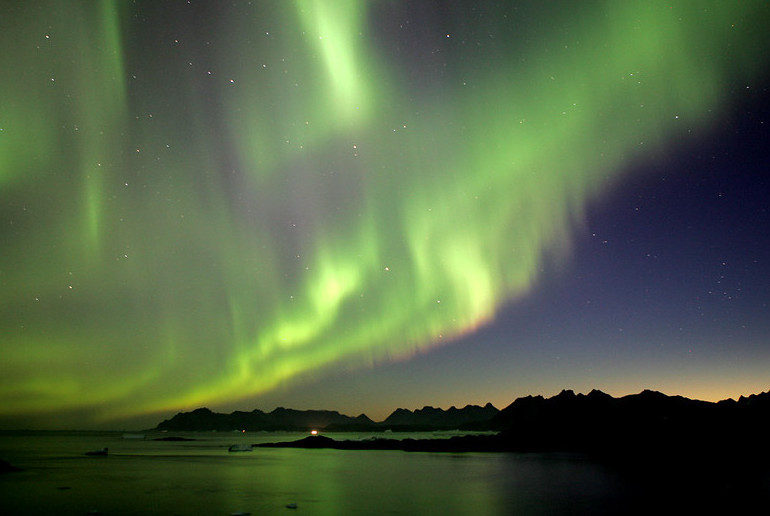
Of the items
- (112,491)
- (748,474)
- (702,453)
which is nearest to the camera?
(112,491)

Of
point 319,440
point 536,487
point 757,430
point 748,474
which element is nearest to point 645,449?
point 757,430

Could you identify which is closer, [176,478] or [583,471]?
[176,478]

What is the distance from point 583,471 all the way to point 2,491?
2051 inches

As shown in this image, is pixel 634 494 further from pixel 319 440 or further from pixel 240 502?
pixel 319 440

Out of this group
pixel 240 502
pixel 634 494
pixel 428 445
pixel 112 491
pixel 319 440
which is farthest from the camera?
pixel 319 440

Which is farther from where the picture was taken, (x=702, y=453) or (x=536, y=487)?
(x=702, y=453)

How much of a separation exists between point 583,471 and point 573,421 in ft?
217

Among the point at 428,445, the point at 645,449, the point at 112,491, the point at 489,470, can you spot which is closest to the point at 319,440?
the point at 428,445

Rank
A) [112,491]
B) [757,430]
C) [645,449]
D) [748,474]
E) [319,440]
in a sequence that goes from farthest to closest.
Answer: [319,440]
[645,449]
[757,430]
[748,474]
[112,491]

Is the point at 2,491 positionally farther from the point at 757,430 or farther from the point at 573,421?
the point at 573,421

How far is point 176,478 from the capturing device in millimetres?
53594

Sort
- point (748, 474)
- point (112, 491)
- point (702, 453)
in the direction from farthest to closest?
1. point (702, 453)
2. point (748, 474)
3. point (112, 491)

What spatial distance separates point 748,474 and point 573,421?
72273mm

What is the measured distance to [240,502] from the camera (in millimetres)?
35375
